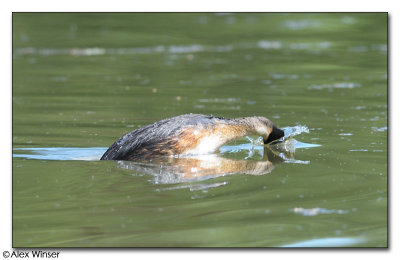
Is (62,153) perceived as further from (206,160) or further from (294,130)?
(294,130)

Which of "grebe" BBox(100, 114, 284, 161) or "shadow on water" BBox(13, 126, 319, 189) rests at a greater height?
"grebe" BBox(100, 114, 284, 161)

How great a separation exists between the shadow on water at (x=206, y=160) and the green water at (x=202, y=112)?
171 millimetres

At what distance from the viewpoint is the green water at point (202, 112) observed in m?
6.93

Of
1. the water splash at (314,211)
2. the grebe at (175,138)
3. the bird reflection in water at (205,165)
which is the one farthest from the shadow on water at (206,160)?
the water splash at (314,211)

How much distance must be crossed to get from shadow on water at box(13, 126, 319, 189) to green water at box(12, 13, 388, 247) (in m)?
0.17

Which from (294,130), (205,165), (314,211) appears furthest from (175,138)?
(314,211)

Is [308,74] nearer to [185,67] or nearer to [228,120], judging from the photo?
[185,67]

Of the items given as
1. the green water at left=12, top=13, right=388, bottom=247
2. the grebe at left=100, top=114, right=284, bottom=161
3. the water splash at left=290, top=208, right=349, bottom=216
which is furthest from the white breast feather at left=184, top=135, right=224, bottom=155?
the water splash at left=290, top=208, right=349, bottom=216

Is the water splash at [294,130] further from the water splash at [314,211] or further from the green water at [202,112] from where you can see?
the water splash at [314,211]

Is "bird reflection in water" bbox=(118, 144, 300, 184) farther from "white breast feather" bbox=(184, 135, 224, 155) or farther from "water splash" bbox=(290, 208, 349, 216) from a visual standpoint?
"water splash" bbox=(290, 208, 349, 216)

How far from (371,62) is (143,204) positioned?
11.4 metres

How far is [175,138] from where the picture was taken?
9.78 metres

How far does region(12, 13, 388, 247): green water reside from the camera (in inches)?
273

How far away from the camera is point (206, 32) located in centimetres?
2198
